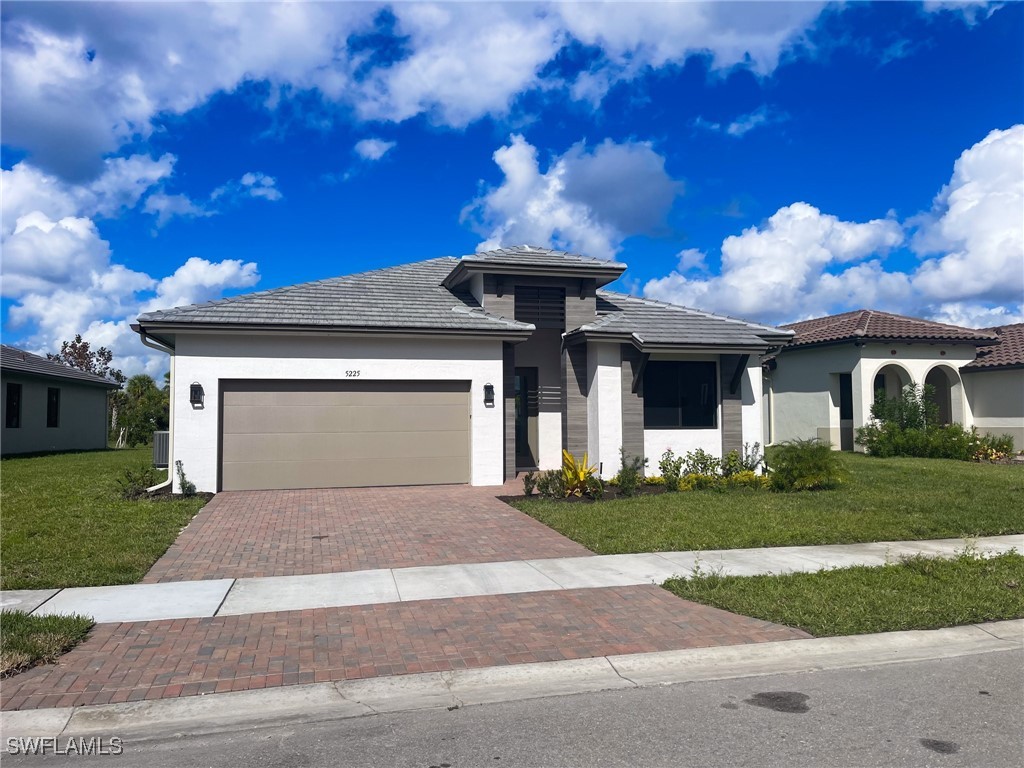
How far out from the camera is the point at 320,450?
15484 millimetres

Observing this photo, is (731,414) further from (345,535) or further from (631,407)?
(345,535)

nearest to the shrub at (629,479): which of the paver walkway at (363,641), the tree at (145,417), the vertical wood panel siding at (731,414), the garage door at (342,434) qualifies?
the vertical wood panel siding at (731,414)

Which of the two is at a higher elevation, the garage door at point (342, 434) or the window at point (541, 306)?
the window at point (541, 306)

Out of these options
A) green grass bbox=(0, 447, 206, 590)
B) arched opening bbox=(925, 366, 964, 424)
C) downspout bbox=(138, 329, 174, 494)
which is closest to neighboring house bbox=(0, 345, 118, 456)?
green grass bbox=(0, 447, 206, 590)

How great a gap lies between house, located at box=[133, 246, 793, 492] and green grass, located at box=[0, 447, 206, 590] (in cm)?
229

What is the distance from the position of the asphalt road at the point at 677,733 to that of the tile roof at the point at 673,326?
11582 millimetres

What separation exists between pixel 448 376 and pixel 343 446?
2666 millimetres

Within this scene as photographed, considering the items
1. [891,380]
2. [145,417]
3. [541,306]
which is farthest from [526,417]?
[145,417]

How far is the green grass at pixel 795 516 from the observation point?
10242mm

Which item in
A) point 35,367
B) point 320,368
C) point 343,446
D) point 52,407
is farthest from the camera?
point 52,407

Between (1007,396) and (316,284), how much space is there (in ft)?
72.3

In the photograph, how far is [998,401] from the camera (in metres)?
24.8

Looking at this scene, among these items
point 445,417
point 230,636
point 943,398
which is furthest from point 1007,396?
point 230,636

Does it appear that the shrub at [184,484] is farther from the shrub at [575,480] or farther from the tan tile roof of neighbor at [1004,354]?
Result: the tan tile roof of neighbor at [1004,354]
